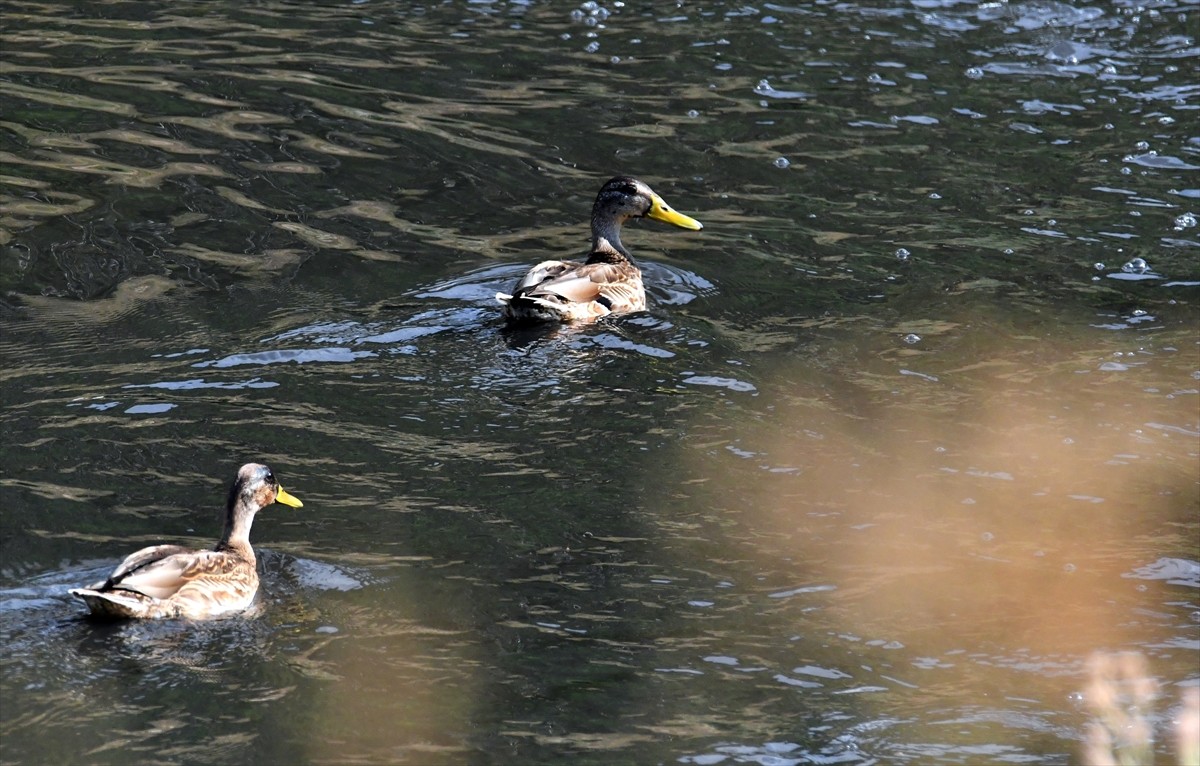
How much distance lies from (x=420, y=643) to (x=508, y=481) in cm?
179

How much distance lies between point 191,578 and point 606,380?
3834 mm

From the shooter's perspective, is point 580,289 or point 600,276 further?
point 600,276

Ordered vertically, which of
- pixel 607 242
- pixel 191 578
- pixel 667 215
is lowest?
pixel 191 578

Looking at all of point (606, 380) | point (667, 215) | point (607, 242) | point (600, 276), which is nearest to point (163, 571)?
point (606, 380)

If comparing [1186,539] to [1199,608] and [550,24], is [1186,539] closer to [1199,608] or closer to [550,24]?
[1199,608]

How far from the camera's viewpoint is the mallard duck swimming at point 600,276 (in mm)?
11219

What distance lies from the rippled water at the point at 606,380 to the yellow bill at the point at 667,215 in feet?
1.05

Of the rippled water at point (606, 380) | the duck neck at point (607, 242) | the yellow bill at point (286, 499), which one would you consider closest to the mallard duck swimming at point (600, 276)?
the duck neck at point (607, 242)

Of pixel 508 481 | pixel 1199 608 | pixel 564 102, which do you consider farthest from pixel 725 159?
pixel 1199 608

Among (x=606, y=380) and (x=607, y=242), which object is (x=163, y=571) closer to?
(x=606, y=380)

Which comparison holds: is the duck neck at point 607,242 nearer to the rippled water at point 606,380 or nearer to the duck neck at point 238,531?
the rippled water at point 606,380

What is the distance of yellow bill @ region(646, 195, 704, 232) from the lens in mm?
12812

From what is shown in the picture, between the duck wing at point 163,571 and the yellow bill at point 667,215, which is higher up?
the yellow bill at point 667,215

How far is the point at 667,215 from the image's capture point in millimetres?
12898
